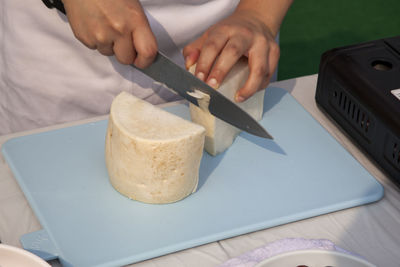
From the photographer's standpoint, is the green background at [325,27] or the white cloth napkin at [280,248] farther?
the green background at [325,27]

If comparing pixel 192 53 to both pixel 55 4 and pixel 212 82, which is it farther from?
pixel 55 4

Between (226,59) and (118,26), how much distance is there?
0.25 metres

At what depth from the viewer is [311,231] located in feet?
4.17

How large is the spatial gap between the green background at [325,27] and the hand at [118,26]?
1.80m

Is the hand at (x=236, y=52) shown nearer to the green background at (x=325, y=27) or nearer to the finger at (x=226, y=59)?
the finger at (x=226, y=59)

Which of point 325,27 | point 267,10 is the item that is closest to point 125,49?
point 267,10

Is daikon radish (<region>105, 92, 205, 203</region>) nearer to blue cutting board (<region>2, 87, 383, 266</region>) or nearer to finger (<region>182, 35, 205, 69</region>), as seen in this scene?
blue cutting board (<region>2, 87, 383, 266</region>)

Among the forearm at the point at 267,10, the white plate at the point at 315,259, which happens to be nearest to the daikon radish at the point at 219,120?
the forearm at the point at 267,10

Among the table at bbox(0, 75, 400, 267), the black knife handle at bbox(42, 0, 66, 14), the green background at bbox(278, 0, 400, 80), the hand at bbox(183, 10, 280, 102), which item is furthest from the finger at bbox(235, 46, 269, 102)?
→ the green background at bbox(278, 0, 400, 80)

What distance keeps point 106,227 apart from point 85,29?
17.3 inches

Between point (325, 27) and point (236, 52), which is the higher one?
point (236, 52)

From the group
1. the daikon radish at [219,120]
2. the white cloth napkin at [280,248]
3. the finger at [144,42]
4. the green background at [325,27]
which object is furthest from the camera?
the green background at [325,27]

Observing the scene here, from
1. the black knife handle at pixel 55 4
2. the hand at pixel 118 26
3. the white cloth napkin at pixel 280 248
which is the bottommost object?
the white cloth napkin at pixel 280 248

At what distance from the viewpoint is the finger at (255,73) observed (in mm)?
1441
